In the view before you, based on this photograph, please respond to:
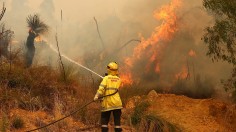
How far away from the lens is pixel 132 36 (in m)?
22.8

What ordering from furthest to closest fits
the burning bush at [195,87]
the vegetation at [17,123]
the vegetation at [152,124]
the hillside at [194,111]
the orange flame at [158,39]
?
the orange flame at [158,39], the burning bush at [195,87], the hillside at [194,111], the vegetation at [152,124], the vegetation at [17,123]

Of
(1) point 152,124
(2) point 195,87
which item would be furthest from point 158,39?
(1) point 152,124

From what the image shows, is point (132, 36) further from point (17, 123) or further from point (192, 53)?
point (17, 123)

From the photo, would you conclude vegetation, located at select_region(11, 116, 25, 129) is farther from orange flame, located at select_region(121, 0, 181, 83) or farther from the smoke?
orange flame, located at select_region(121, 0, 181, 83)

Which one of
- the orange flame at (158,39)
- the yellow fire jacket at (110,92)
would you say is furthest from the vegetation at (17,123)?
the orange flame at (158,39)

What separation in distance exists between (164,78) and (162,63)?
965mm

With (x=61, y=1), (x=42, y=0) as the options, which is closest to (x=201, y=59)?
(x=61, y=1)

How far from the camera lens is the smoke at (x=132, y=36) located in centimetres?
2016

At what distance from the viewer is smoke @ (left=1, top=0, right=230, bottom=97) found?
20.2 metres

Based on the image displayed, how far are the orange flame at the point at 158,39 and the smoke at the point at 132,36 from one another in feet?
0.59

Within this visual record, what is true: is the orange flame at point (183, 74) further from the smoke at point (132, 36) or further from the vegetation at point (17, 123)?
the vegetation at point (17, 123)

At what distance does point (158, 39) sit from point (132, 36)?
238cm

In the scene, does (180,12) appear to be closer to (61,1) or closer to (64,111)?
Answer: (64,111)

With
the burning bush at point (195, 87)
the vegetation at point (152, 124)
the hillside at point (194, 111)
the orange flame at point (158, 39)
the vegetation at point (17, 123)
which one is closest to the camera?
the vegetation at point (17, 123)
